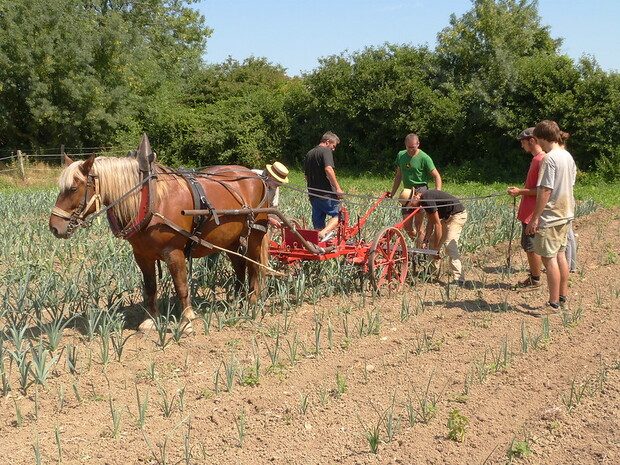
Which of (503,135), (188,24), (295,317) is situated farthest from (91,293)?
(188,24)

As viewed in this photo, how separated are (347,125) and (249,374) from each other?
19982 mm

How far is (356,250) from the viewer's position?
701 cm

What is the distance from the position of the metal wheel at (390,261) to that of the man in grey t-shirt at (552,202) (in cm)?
145

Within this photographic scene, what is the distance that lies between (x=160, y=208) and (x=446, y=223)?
3.44 m

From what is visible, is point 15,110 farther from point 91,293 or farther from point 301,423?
point 301,423

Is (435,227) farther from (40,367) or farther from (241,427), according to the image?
(40,367)

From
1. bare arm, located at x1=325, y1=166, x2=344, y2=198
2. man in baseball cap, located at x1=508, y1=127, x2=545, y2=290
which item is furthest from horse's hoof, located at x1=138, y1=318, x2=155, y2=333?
man in baseball cap, located at x1=508, y1=127, x2=545, y2=290

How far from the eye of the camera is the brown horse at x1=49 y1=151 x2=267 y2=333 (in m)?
5.19

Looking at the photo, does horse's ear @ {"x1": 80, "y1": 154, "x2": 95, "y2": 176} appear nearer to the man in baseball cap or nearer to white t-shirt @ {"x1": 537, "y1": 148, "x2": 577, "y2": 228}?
white t-shirt @ {"x1": 537, "y1": 148, "x2": 577, "y2": 228}

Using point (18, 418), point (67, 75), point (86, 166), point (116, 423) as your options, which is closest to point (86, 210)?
point (86, 166)

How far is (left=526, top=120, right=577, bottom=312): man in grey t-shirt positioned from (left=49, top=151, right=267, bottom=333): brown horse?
8.07ft

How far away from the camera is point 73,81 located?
22547 millimetres

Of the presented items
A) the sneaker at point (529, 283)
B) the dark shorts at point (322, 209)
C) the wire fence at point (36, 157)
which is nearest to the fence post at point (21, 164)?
the wire fence at point (36, 157)

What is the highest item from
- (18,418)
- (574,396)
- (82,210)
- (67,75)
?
(67,75)
